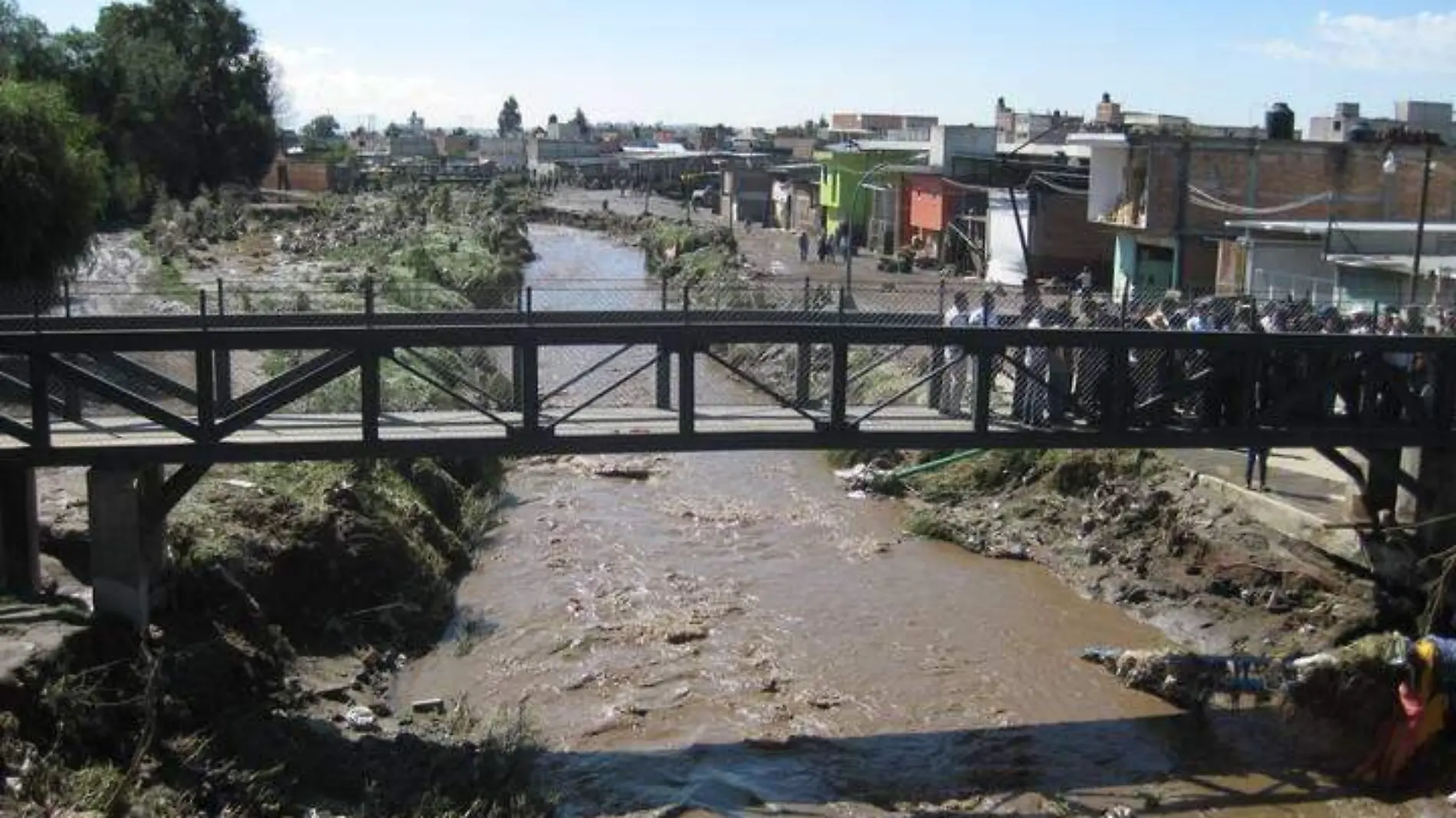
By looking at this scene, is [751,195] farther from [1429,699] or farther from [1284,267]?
[1429,699]

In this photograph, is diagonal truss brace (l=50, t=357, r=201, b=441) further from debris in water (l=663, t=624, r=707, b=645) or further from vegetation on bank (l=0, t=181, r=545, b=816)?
debris in water (l=663, t=624, r=707, b=645)

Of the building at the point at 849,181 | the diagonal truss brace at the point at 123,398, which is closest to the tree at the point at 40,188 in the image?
the diagonal truss brace at the point at 123,398

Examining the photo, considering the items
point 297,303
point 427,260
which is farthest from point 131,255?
point 297,303

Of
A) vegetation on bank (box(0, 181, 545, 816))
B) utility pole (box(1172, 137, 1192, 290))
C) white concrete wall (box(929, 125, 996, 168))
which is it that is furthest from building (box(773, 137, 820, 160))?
vegetation on bank (box(0, 181, 545, 816))

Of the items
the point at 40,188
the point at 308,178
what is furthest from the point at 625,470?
the point at 308,178

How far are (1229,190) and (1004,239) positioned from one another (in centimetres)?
983

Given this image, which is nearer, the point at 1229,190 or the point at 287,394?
the point at 287,394

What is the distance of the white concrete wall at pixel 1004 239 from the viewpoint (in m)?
46.6

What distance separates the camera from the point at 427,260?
153 ft

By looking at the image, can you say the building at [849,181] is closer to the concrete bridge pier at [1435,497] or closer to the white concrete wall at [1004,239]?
the white concrete wall at [1004,239]

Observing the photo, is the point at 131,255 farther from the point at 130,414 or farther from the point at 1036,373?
the point at 1036,373

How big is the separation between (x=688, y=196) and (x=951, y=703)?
8348 cm

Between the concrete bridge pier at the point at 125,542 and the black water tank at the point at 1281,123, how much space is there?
3588 cm

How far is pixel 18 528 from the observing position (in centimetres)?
1443
